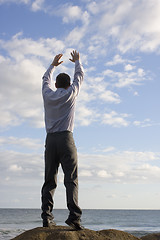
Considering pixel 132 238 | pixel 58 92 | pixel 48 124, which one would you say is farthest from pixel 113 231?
pixel 58 92

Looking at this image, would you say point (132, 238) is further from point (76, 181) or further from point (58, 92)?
point (58, 92)

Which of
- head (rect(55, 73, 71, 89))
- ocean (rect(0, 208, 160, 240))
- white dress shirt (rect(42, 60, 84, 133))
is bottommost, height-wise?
ocean (rect(0, 208, 160, 240))

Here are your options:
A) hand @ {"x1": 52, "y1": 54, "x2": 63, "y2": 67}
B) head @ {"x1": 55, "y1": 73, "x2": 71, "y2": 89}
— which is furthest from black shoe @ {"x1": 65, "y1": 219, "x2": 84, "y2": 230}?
hand @ {"x1": 52, "y1": 54, "x2": 63, "y2": 67}

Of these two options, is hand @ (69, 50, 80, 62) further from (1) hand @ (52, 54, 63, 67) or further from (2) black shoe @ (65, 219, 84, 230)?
(2) black shoe @ (65, 219, 84, 230)

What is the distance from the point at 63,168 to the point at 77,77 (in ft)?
5.23

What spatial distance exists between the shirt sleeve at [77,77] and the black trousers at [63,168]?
30.6 inches

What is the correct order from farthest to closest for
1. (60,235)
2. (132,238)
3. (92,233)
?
1. (132,238)
2. (92,233)
3. (60,235)

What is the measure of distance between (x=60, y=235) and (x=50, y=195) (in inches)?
27.0

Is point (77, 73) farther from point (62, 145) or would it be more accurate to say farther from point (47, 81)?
point (62, 145)

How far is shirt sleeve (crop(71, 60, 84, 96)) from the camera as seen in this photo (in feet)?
16.7

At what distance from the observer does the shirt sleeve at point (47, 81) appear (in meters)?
5.23

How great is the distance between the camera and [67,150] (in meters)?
4.84

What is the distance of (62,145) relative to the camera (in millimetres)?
4844

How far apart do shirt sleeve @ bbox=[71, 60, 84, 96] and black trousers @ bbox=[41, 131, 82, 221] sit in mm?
778
